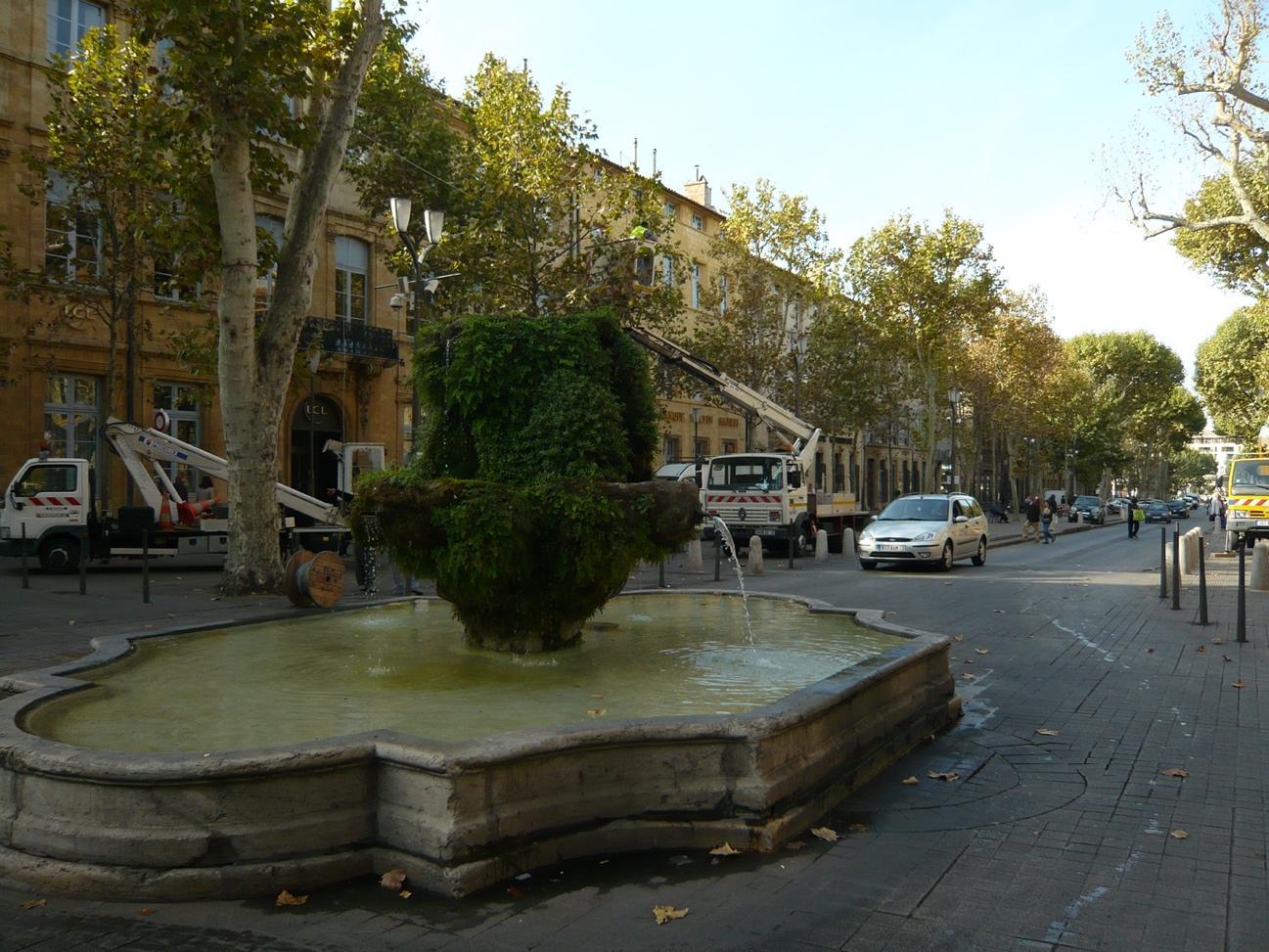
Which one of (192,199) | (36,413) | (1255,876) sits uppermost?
(192,199)

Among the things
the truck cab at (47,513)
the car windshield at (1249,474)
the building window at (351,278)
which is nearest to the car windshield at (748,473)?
the building window at (351,278)

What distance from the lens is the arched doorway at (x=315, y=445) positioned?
29.9 metres

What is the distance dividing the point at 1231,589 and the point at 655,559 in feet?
45.3

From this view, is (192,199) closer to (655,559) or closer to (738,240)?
(655,559)

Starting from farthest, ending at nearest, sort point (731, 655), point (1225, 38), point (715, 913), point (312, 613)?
point (1225, 38)
point (312, 613)
point (731, 655)
point (715, 913)

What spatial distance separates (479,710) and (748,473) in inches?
772

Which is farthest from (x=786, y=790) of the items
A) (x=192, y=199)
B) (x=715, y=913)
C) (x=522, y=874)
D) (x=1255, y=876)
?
(x=192, y=199)

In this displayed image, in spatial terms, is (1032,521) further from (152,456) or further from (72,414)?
(72,414)

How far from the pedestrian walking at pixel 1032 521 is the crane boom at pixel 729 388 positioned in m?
14.0

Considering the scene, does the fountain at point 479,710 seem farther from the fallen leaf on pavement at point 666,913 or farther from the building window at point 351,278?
the building window at point 351,278

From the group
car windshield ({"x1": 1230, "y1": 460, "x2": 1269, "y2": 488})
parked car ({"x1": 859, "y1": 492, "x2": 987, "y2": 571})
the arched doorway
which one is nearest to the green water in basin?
parked car ({"x1": 859, "y1": 492, "x2": 987, "y2": 571})

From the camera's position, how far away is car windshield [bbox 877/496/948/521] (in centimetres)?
2253

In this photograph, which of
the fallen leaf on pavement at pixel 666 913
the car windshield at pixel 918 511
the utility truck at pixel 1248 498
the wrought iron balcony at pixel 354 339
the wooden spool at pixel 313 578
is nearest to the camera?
the fallen leaf on pavement at pixel 666 913

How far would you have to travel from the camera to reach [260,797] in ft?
13.4
